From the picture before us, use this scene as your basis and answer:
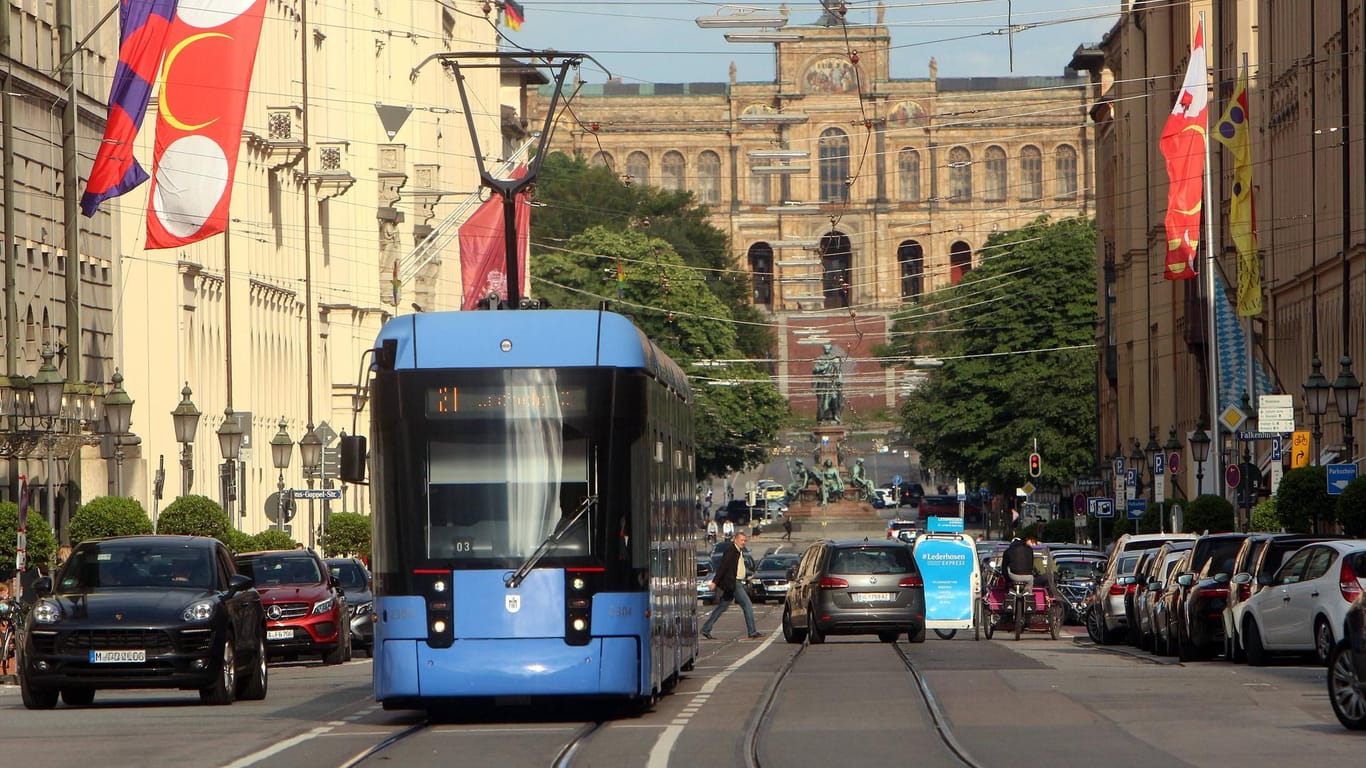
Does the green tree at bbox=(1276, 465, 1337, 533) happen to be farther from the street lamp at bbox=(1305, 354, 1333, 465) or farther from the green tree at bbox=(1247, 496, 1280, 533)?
the green tree at bbox=(1247, 496, 1280, 533)

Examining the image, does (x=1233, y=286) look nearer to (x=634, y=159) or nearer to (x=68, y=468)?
(x=68, y=468)

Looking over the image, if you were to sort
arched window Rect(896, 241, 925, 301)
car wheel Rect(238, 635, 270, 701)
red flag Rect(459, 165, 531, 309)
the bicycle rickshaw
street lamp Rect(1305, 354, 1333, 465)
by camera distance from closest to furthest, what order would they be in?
car wheel Rect(238, 635, 270, 701) < the bicycle rickshaw < street lamp Rect(1305, 354, 1333, 465) < red flag Rect(459, 165, 531, 309) < arched window Rect(896, 241, 925, 301)

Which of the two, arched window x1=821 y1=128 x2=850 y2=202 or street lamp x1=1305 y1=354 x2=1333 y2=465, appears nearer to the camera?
street lamp x1=1305 y1=354 x2=1333 y2=465

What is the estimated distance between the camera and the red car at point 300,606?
30516mm

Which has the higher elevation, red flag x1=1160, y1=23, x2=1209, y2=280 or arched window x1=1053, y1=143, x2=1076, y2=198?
arched window x1=1053, y1=143, x2=1076, y2=198

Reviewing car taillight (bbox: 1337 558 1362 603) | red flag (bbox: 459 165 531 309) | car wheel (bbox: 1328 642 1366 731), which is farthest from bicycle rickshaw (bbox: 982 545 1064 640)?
red flag (bbox: 459 165 531 309)

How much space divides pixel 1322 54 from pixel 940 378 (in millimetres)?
42484

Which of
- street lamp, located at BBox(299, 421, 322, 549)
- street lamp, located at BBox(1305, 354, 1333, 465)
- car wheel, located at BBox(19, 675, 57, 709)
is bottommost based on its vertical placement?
car wheel, located at BBox(19, 675, 57, 709)

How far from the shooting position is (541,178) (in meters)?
123

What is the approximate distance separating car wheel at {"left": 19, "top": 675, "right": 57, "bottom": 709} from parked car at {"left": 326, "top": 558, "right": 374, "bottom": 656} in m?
12.5

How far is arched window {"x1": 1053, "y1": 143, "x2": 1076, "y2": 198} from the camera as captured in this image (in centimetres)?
15425

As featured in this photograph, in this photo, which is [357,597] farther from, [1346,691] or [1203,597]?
[1346,691]

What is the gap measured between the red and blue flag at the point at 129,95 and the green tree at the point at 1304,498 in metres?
17.3

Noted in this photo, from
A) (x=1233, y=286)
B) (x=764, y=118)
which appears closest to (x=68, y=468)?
(x=1233, y=286)
